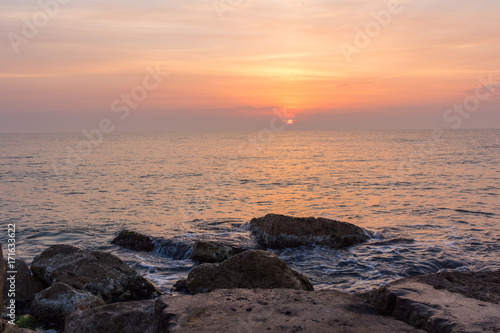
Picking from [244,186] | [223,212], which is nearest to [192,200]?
[223,212]

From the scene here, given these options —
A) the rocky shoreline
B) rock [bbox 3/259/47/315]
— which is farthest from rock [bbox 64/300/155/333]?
rock [bbox 3/259/47/315]

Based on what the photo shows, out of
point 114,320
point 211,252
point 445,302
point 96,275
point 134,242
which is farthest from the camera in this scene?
point 134,242

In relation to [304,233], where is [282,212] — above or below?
below

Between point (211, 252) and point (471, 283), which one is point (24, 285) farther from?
point (471, 283)

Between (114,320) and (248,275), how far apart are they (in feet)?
9.92

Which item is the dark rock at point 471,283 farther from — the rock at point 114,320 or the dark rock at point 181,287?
the dark rock at point 181,287

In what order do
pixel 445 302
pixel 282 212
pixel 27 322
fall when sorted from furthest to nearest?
pixel 282 212
pixel 27 322
pixel 445 302

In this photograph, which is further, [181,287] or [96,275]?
[181,287]

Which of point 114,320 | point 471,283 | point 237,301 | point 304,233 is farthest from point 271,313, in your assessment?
point 304,233

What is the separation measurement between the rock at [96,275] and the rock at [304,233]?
575 centimetres

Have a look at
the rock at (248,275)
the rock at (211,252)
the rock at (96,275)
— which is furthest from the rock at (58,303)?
the rock at (211,252)

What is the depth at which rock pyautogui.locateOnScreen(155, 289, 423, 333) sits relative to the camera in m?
4.92

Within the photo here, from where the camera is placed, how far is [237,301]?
5863mm

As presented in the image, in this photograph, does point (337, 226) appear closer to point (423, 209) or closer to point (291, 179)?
point (423, 209)
